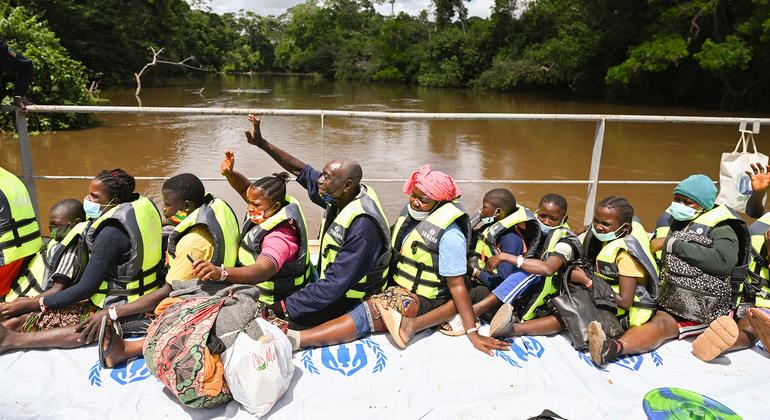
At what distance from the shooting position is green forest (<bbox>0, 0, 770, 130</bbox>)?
17.2 metres

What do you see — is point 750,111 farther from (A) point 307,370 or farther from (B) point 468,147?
(A) point 307,370

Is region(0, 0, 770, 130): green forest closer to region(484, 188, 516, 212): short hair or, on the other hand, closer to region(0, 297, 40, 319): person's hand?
region(0, 297, 40, 319): person's hand

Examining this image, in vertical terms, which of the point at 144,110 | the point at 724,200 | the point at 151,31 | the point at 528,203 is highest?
the point at 151,31

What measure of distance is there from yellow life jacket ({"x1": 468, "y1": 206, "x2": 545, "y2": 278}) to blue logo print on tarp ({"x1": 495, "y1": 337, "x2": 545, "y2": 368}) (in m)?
0.49

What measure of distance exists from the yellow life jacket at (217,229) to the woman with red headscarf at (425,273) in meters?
0.51

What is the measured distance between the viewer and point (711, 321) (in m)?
2.85

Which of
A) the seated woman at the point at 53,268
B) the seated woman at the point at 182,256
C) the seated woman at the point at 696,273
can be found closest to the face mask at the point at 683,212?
the seated woman at the point at 696,273

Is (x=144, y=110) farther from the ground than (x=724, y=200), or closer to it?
farther from the ground

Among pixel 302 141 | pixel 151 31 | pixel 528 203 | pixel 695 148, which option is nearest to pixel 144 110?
pixel 528 203

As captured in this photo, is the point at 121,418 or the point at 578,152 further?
the point at 578,152

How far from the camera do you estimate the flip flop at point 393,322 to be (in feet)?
8.68

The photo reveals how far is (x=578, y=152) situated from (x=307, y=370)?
13.7m

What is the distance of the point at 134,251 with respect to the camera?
2.58 meters

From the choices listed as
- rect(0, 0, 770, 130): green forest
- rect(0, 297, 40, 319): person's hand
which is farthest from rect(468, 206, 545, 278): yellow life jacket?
rect(0, 0, 770, 130): green forest
